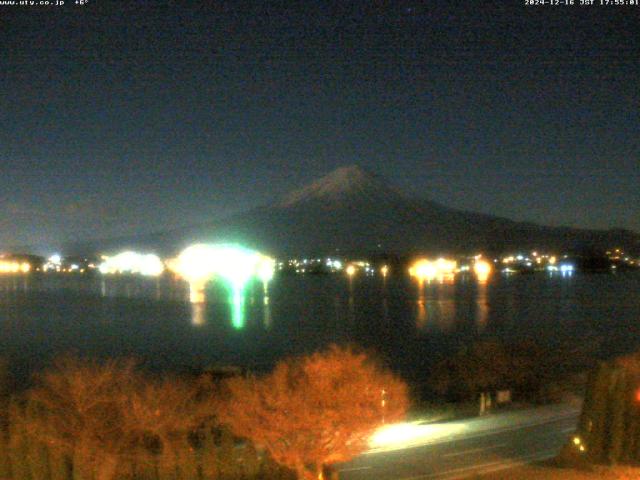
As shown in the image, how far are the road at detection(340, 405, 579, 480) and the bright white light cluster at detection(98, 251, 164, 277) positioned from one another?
77.0 meters

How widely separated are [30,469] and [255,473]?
1917mm

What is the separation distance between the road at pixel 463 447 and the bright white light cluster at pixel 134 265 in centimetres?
7704

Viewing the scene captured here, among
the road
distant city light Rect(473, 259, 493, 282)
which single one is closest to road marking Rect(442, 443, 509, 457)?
the road

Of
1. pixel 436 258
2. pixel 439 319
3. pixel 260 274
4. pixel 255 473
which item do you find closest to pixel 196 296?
pixel 439 319

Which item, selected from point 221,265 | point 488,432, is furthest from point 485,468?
point 221,265

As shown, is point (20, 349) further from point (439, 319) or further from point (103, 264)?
point (103, 264)

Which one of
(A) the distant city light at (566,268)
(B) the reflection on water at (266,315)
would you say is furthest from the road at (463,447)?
(A) the distant city light at (566,268)

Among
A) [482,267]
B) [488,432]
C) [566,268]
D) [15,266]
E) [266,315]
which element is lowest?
[488,432]

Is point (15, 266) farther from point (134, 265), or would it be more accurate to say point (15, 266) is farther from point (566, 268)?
point (566, 268)

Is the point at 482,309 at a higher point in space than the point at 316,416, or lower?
lower

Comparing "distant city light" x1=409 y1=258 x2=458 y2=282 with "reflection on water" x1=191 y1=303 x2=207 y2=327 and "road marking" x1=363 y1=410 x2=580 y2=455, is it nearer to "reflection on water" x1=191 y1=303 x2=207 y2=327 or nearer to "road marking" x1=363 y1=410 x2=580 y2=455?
"reflection on water" x1=191 y1=303 x2=207 y2=327

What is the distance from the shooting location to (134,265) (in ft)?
288

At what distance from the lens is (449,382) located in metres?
16.2

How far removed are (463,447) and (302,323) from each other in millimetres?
24192
